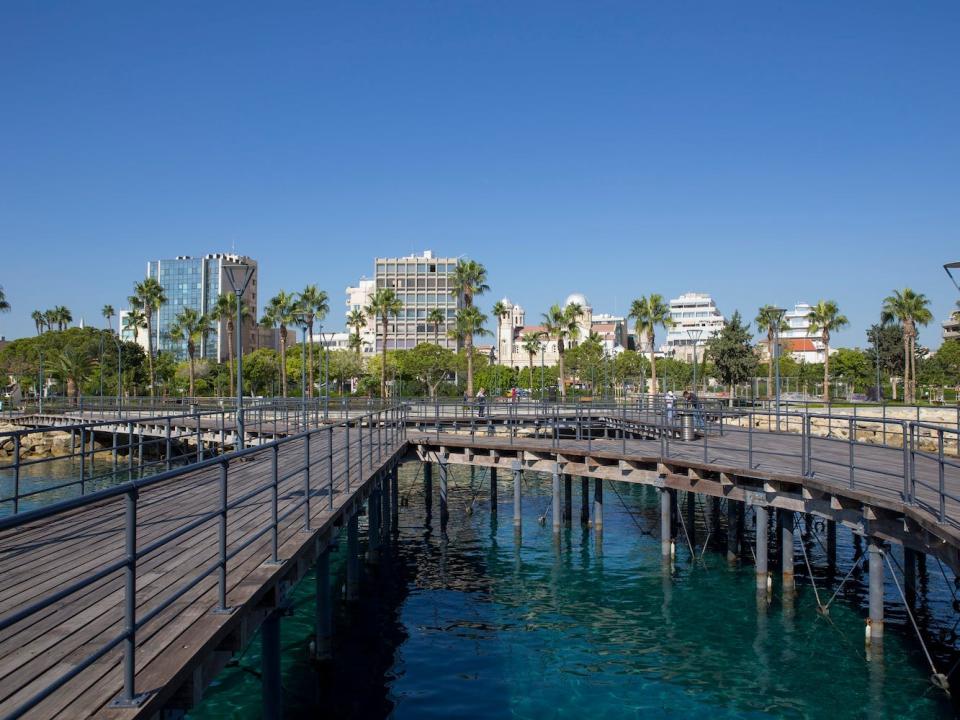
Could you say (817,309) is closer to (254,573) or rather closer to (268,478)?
(268,478)

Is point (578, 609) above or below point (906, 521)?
below

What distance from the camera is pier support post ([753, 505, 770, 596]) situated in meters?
18.3

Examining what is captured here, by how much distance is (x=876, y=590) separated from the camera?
47.2 feet

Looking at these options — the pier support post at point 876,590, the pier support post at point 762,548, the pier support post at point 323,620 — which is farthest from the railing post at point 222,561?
the pier support post at point 762,548

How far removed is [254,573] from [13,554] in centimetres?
298

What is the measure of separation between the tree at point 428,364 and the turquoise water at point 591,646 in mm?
81670

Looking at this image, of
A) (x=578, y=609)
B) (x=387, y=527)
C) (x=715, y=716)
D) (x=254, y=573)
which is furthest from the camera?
(x=387, y=527)

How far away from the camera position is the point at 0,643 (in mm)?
5785

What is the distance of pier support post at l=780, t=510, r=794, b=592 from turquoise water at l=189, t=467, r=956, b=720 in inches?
17.4

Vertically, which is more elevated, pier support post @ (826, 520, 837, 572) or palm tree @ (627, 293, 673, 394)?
palm tree @ (627, 293, 673, 394)

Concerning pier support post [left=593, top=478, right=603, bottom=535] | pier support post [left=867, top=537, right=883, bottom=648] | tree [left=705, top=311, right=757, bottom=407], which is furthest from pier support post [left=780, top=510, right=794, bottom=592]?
tree [left=705, top=311, right=757, bottom=407]

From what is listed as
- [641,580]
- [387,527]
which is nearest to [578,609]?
[641,580]

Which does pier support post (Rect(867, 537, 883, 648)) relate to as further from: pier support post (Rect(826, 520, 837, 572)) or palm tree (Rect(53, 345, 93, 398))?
palm tree (Rect(53, 345, 93, 398))

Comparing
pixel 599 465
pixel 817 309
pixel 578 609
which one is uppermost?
pixel 817 309
